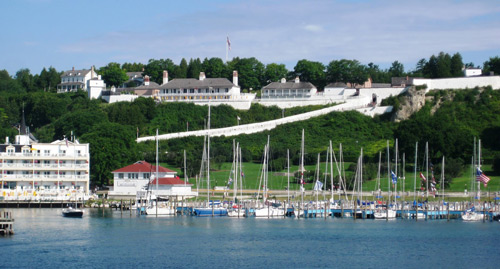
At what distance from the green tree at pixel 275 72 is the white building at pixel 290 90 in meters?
11.9

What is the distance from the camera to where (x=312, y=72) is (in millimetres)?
146250

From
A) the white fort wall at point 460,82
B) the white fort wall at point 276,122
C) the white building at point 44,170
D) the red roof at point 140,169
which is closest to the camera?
the white building at point 44,170

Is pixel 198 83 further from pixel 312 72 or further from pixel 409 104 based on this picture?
pixel 409 104

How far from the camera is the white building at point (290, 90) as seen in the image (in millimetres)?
134375

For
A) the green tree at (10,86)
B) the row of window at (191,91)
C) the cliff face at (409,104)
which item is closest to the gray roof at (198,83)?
the row of window at (191,91)

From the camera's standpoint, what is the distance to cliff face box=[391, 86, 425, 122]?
122188 millimetres

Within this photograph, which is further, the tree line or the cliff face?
the tree line

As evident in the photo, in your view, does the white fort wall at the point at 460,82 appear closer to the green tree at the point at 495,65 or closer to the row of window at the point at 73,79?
the green tree at the point at 495,65

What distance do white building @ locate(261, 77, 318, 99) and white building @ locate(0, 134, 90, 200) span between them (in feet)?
156

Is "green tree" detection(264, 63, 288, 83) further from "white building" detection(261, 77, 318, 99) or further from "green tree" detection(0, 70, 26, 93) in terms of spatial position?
"green tree" detection(0, 70, 26, 93)

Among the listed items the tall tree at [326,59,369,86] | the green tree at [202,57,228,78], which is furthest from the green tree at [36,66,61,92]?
the tall tree at [326,59,369,86]

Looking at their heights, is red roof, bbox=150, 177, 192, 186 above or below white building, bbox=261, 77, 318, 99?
below

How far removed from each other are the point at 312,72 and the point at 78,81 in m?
45.3

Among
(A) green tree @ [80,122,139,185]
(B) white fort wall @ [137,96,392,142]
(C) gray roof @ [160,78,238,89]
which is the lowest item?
(A) green tree @ [80,122,139,185]
